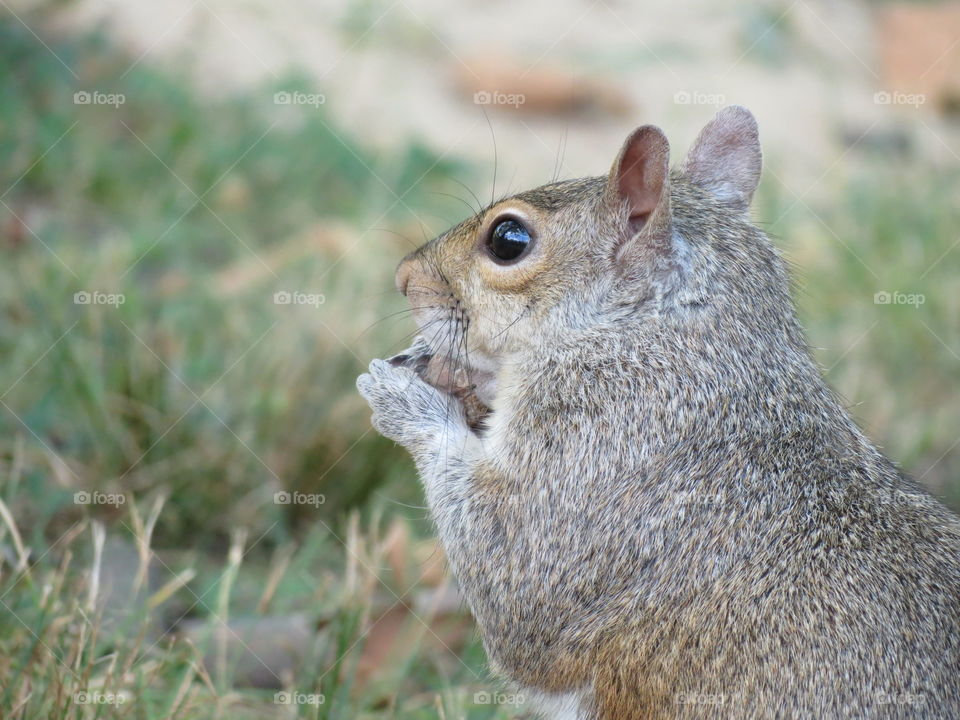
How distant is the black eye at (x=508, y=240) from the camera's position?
3.00 meters

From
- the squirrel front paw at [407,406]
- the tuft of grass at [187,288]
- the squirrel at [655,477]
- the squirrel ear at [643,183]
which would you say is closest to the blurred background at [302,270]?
the tuft of grass at [187,288]

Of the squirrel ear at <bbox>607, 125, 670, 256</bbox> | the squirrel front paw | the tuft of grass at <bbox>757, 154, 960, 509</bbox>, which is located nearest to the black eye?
the squirrel ear at <bbox>607, 125, 670, 256</bbox>

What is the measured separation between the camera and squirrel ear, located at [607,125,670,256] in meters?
2.78

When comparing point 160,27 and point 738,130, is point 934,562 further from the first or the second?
point 160,27

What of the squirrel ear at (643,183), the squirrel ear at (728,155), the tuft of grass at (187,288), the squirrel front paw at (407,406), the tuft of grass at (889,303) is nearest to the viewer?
the squirrel ear at (643,183)

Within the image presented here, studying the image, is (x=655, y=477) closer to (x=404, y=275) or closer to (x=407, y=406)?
(x=407, y=406)

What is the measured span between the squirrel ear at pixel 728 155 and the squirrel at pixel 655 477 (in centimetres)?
25

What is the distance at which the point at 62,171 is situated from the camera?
5.65 metres

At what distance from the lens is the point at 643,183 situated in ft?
9.45

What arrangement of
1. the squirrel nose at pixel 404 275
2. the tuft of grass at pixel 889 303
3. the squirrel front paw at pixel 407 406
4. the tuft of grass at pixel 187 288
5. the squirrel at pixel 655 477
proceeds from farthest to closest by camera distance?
the tuft of grass at pixel 889 303 → the tuft of grass at pixel 187 288 → the squirrel nose at pixel 404 275 → the squirrel front paw at pixel 407 406 → the squirrel at pixel 655 477

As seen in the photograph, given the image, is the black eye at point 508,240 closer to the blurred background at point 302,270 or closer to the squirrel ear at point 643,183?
the squirrel ear at point 643,183

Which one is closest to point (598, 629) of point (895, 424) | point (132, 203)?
point (895, 424)

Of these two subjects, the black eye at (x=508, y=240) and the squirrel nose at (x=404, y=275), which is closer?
the black eye at (x=508, y=240)

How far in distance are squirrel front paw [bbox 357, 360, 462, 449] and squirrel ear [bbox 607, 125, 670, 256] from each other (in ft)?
2.07
